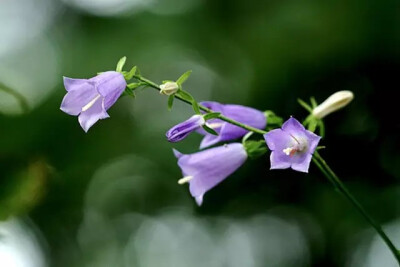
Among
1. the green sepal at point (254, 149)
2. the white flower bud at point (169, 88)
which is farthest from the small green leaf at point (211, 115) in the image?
the green sepal at point (254, 149)

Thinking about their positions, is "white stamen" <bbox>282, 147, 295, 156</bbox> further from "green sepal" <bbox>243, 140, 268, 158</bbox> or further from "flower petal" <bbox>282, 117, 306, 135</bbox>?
"green sepal" <bbox>243, 140, 268, 158</bbox>

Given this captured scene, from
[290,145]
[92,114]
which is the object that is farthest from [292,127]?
[92,114]

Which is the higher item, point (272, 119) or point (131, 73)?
point (131, 73)

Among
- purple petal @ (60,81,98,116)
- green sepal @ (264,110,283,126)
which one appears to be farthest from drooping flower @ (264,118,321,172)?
purple petal @ (60,81,98,116)

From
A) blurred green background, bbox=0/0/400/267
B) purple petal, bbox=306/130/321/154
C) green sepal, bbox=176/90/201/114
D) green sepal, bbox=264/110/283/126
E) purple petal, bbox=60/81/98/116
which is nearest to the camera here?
purple petal, bbox=306/130/321/154

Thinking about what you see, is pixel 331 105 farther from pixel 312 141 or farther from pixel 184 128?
pixel 184 128

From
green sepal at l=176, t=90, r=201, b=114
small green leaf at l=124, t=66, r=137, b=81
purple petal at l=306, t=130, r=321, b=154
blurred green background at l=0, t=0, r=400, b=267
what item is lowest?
blurred green background at l=0, t=0, r=400, b=267

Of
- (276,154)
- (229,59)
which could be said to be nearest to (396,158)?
(229,59)
